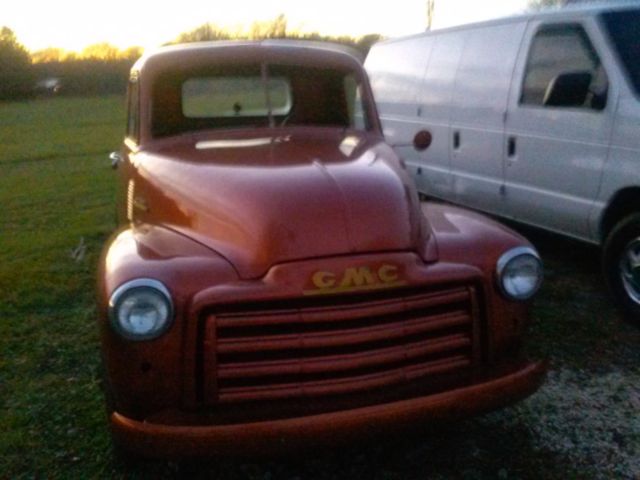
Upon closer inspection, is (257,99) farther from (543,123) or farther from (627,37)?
(627,37)

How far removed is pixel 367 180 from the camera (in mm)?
3920

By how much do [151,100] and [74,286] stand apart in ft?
8.41

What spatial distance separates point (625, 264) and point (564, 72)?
1505mm

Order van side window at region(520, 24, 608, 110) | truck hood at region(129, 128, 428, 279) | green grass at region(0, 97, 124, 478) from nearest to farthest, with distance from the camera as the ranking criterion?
truck hood at region(129, 128, 428, 279) < green grass at region(0, 97, 124, 478) < van side window at region(520, 24, 608, 110)

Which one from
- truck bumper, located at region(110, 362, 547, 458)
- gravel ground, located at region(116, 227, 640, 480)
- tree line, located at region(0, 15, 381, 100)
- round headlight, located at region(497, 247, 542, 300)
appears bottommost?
tree line, located at region(0, 15, 381, 100)

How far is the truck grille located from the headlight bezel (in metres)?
0.35

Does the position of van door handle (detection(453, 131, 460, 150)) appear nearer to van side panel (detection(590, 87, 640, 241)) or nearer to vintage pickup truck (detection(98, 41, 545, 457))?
van side panel (detection(590, 87, 640, 241))

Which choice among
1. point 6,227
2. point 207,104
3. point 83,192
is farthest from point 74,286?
point 83,192

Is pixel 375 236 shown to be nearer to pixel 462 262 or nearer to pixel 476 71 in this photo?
pixel 462 262

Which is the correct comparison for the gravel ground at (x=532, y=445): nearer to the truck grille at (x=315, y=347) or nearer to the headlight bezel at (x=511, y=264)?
the truck grille at (x=315, y=347)

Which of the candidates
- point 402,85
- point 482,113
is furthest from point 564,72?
point 402,85

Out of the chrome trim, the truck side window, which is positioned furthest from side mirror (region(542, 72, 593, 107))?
the truck side window

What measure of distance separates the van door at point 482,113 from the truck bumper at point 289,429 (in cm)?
409

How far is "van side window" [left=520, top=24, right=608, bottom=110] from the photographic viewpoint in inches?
241
